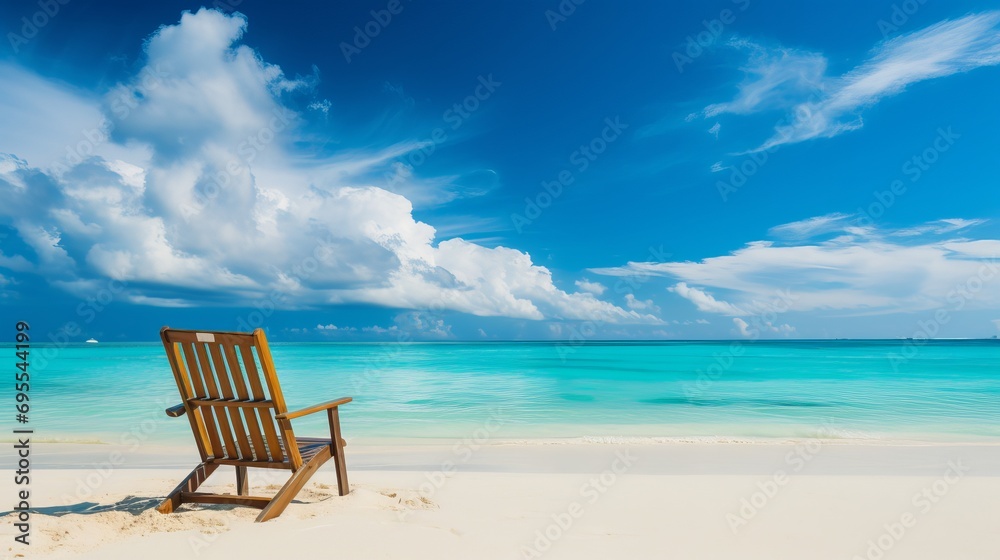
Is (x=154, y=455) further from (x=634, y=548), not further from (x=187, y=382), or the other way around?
(x=634, y=548)

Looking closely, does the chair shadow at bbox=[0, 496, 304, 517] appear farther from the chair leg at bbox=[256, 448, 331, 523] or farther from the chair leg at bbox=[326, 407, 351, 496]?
the chair leg at bbox=[256, 448, 331, 523]

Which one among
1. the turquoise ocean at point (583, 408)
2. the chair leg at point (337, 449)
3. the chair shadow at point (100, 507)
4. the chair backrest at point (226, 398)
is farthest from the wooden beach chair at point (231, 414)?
the turquoise ocean at point (583, 408)

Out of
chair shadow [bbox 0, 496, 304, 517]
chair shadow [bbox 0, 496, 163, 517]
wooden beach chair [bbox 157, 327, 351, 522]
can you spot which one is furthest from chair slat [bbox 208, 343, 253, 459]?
chair shadow [bbox 0, 496, 163, 517]

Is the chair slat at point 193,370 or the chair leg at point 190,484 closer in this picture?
the chair slat at point 193,370

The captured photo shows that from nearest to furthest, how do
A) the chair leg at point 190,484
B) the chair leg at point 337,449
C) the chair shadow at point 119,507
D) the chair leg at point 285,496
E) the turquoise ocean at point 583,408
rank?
the chair leg at point 285,496 < the chair leg at point 190,484 < the chair shadow at point 119,507 < the chair leg at point 337,449 < the turquoise ocean at point 583,408

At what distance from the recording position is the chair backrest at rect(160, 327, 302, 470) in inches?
144

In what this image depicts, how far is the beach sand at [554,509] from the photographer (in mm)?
3494

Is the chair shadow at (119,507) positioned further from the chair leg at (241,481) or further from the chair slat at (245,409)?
the chair slat at (245,409)

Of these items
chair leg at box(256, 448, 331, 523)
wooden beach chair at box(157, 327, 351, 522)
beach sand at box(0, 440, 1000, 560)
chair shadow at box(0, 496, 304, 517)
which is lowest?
beach sand at box(0, 440, 1000, 560)

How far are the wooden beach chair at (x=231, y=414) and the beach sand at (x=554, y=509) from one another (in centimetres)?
18

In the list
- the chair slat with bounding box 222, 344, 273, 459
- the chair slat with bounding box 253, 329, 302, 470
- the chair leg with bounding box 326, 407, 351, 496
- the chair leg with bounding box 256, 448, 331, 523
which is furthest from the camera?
the chair leg with bounding box 326, 407, 351, 496

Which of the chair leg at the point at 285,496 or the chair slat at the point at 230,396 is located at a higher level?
the chair slat at the point at 230,396

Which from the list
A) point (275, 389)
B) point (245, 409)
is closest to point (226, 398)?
point (245, 409)

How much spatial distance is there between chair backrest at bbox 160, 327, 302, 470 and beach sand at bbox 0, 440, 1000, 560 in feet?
1.35
